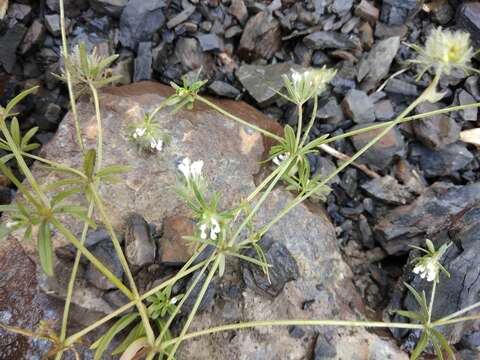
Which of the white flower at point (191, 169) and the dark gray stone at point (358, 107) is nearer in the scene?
the white flower at point (191, 169)

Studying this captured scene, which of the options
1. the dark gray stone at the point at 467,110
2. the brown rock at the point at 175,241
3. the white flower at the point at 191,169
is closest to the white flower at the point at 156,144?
the brown rock at the point at 175,241

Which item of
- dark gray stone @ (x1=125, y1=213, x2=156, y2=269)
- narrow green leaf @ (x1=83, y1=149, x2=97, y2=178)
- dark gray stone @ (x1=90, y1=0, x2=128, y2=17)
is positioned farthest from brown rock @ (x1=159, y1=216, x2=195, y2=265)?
dark gray stone @ (x1=90, y1=0, x2=128, y2=17)

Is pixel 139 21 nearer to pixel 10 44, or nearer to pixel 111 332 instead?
pixel 10 44

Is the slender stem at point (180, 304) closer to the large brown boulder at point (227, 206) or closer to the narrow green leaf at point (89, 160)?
the large brown boulder at point (227, 206)

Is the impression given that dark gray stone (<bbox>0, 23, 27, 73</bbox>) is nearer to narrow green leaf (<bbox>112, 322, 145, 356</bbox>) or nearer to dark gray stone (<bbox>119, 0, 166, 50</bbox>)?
dark gray stone (<bbox>119, 0, 166, 50</bbox>)

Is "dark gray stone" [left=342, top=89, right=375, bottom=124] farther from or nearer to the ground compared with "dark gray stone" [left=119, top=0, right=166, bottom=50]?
nearer to the ground

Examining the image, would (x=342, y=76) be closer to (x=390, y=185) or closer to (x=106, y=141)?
(x=390, y=185)

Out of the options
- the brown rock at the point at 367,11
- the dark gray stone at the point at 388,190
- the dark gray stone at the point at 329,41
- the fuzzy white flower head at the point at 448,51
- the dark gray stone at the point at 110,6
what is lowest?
the dark gray stone at the point at 388,190
